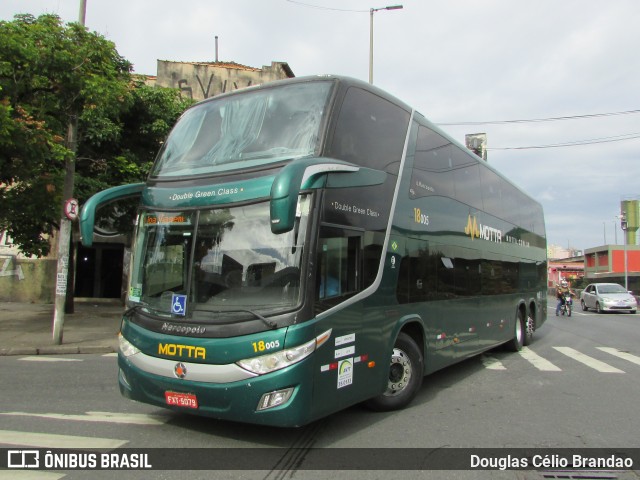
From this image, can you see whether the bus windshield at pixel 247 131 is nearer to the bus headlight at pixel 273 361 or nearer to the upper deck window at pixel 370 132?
the upper deck window at pixel 370 132

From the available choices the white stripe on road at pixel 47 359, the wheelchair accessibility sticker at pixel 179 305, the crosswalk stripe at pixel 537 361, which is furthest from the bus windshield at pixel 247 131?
the crosswalk stripe at pixel 537 361

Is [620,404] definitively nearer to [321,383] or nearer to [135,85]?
[321,383]

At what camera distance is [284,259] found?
4516 millimetres

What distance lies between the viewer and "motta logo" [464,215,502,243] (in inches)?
331

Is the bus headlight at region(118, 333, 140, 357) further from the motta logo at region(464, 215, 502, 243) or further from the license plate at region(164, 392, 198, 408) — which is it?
the motta logo at region(464, 215, 502, 243)

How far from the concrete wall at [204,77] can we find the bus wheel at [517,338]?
18.2 metres

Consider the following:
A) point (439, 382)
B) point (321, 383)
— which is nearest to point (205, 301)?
point (321, 383)

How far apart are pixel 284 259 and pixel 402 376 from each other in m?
2.63

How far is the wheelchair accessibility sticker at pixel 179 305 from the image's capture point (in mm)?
4691

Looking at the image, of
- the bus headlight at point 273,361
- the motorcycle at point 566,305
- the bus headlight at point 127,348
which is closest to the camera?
the bus headlight at point 273,361

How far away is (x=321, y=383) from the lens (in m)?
4.54

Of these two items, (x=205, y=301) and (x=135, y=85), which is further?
(x=135, y=85)

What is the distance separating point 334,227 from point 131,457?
9.16 feet

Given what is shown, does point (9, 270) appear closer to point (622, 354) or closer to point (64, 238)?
point (64, 238)
